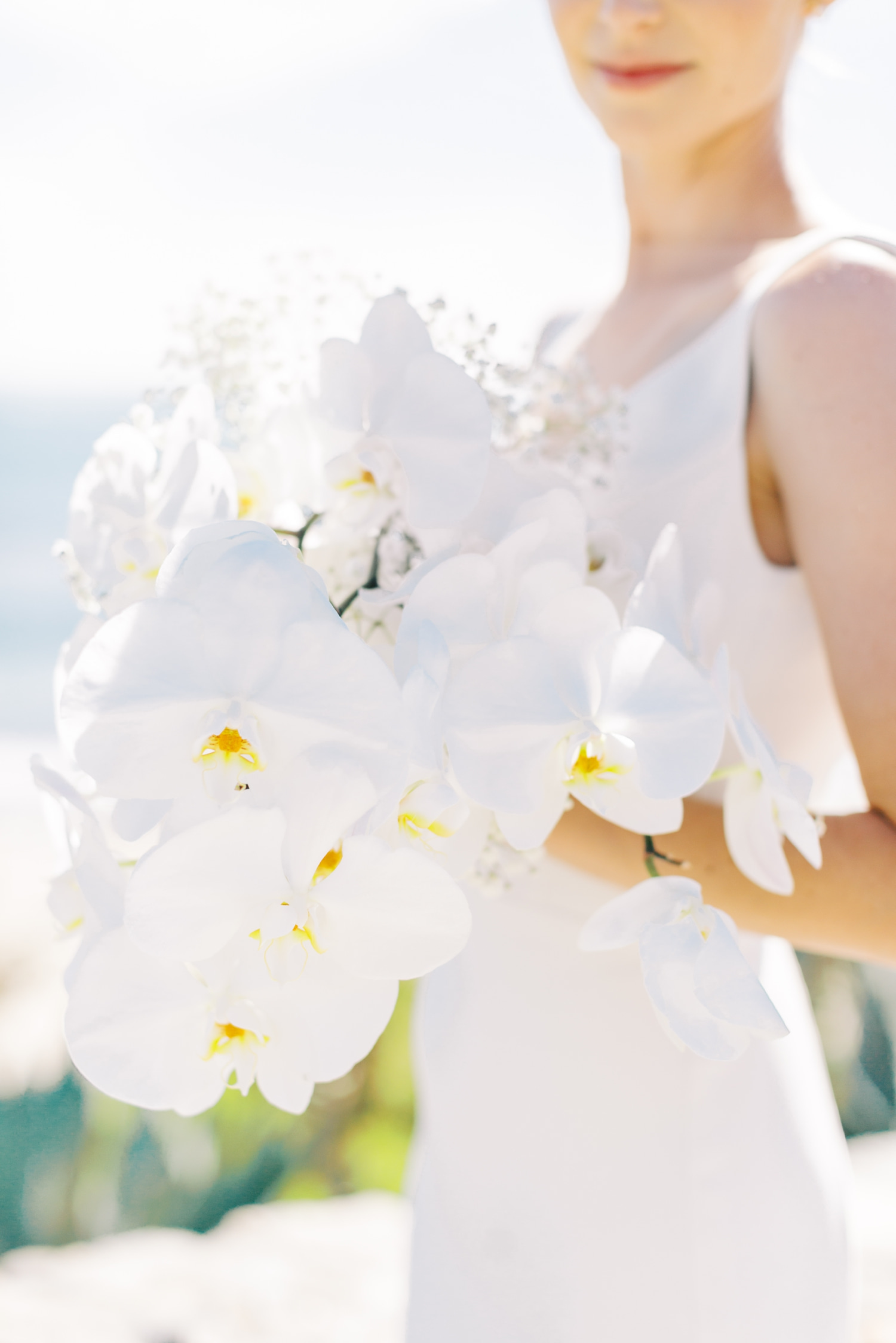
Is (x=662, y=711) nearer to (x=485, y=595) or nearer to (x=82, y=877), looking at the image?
(x=485, y=595)

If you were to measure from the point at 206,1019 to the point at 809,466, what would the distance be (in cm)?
63

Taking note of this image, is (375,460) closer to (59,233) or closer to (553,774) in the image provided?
(553,774)

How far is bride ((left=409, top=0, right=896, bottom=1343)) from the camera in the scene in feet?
2.77

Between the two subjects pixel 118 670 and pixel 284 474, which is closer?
pixel 118 670

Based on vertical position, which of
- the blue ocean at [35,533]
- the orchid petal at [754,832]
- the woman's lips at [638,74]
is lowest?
the blue ocean at [35,533]

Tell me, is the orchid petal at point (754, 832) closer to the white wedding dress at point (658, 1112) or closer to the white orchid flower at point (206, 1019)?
the white orchid flower at point (206, 1019)

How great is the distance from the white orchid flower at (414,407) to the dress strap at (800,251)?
1.49 ft

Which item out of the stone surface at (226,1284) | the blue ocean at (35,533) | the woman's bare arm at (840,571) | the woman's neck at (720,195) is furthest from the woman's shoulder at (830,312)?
the blue ocean at (35,533)

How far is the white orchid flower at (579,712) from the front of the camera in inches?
17.3

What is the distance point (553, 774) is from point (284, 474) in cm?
34

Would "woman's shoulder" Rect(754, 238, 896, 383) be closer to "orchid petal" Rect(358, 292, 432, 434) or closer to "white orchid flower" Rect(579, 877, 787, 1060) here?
"orchid petal" Rect(358, 292, 432, 434)

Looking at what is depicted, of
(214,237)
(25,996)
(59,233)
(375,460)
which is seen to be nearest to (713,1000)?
(375,460)

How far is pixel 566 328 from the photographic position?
5.01ft

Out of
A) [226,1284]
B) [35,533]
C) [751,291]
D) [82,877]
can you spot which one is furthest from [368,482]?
[35,533]
